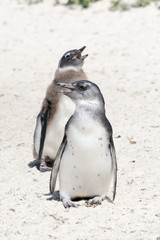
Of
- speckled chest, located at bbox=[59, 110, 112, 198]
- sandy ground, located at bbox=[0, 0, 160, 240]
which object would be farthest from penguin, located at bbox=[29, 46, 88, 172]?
speckled chest, located at bbox=[59, 110, 112, 198]

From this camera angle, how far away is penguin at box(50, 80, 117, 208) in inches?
163

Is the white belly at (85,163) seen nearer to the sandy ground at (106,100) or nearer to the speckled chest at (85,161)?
the speckled chest at (85,161)

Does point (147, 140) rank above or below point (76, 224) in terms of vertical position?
below

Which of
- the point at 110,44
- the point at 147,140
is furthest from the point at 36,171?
the point at 110,44

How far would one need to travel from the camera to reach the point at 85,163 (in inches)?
166

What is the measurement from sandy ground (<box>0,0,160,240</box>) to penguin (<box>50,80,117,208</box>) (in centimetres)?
17

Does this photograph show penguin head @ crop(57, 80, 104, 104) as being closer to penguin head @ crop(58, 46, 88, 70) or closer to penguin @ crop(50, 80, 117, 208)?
penguin @ crop(50, 80, 117, 208)

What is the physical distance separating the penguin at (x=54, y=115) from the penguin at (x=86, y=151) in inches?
→ 39.6

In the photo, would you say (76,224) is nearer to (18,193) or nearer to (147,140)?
(18,193)

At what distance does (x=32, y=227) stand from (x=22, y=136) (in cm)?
271

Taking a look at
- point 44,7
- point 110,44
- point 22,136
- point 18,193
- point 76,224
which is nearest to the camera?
point 76,224

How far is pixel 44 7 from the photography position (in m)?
12.8

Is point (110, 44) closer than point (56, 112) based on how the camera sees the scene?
No

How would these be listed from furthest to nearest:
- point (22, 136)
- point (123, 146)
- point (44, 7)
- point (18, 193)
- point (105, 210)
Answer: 1. point (44, 7)
2. point (22, 136)
3. point (123, 146)
4. point (18, 193)
5. point (105, 210)
